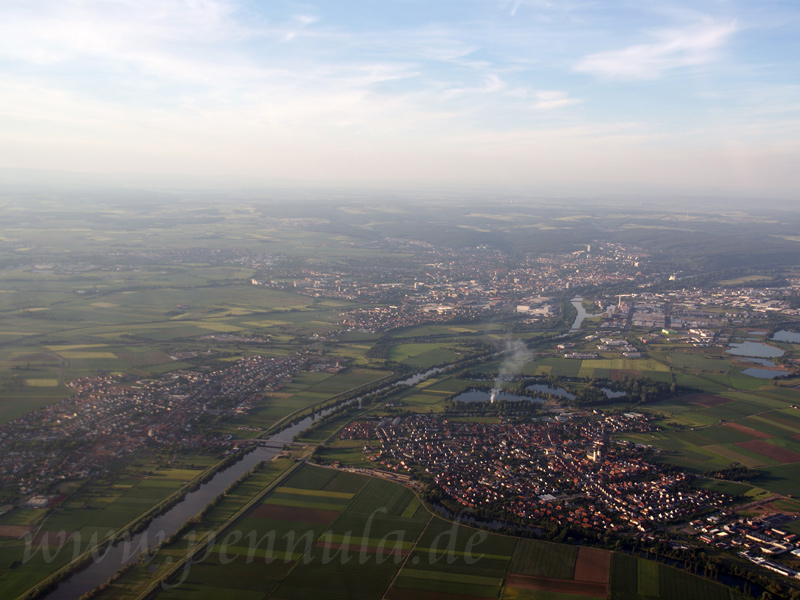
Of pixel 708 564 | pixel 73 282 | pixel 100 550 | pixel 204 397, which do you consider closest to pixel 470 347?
pixel 204 397

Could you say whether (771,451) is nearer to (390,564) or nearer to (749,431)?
(749,431)

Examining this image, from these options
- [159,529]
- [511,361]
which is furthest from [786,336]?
[159,529]

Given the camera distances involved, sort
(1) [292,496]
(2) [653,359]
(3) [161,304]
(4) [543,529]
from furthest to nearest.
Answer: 1. (3) [161,304]
2. (2) [653,359]
3. (1) [292,496]
4. (4) [543,529]

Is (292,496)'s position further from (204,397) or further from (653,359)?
(653,359)

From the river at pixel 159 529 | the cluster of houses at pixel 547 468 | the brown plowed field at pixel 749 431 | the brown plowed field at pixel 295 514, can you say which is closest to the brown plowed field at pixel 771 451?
the brown plowed field at pixel 749 431

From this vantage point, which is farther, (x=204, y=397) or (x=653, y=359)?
(x=653, y=359)

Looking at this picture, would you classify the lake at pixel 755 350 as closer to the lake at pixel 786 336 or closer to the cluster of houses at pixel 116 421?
the lake at pixel 786 336

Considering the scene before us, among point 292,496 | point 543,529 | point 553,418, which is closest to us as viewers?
point 543,529
